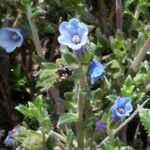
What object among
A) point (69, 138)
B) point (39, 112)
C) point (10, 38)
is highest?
point (10, 38)

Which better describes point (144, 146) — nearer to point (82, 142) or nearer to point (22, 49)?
point (82, 142)

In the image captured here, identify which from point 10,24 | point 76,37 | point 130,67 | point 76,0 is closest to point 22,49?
point 10,24

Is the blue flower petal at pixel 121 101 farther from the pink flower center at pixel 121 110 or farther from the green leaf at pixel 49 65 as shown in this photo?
the green leaf at pixel 49 65

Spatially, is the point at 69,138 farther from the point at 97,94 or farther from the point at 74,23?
the point at 74,23

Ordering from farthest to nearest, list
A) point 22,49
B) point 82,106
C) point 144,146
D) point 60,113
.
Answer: point 22,49, point 144,146, point 60,113, point 82,106

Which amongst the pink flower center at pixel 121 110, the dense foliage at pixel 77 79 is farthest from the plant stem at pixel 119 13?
the pink flower center at pixel 121 110

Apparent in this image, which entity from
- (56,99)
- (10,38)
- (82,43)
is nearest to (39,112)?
(56,99)
